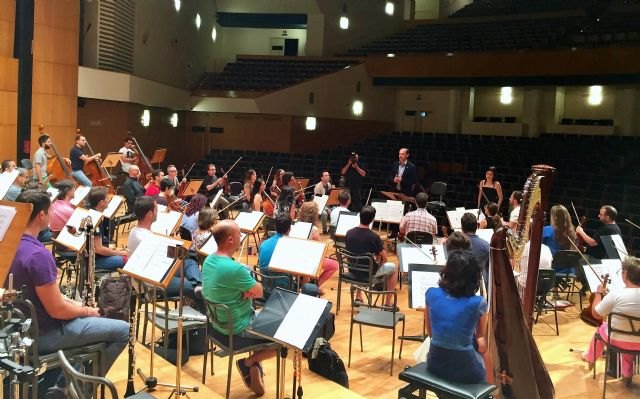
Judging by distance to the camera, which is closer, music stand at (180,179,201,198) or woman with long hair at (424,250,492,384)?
woman with long hair at (424,250,492,384)

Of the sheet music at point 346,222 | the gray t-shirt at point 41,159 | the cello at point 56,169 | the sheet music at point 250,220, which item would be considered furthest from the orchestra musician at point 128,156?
the sheet music at point 346,222

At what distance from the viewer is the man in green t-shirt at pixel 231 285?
4363 millimetres

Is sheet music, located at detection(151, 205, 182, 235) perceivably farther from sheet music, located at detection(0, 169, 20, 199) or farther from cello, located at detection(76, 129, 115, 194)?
cello, located at detection(76, 129, 115, 194)

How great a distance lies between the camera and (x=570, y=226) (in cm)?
746

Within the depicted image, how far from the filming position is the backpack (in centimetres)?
496

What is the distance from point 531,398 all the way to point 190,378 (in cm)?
255

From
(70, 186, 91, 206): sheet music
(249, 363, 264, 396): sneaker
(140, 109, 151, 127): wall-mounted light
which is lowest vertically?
(249, 363, 264, 396): sneaker

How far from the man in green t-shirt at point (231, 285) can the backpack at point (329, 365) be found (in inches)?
28.3

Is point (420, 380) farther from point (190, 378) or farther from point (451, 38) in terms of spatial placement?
point (451, 38)

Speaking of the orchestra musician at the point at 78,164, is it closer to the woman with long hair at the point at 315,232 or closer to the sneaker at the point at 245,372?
the woman with long hair at the point at 315,232

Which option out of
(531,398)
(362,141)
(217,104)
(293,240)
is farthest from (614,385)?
(217,104)

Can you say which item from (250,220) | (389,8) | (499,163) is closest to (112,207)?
(250,220)

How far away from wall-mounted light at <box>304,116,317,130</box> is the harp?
17.2 metres

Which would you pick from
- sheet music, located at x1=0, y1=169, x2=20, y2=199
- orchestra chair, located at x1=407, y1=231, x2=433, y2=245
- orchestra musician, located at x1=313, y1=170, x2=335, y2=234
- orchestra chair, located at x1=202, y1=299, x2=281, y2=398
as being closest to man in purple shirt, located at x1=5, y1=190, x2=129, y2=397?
orchestra chair, located at x1=202, y1=299, x2=281, y2=398
